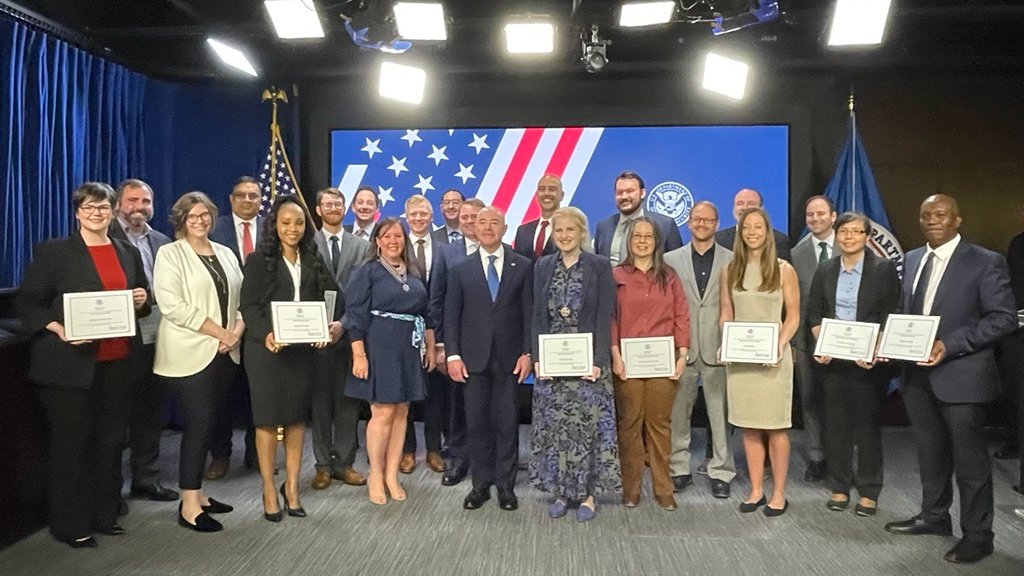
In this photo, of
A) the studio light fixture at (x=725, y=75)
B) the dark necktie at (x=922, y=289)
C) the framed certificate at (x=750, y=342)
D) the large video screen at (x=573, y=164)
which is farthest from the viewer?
the large video screen at (x=573, y=164)

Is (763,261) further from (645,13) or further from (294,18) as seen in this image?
(294,18)

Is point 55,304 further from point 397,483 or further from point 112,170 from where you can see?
point 112,170

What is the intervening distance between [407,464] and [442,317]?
3.89 feet

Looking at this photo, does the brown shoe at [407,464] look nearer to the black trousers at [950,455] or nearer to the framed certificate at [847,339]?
the framed certificate at [847,339]

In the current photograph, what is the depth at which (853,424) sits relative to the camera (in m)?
4.08

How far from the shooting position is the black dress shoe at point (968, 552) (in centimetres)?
338

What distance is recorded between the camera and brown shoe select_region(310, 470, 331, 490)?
4.46 meters

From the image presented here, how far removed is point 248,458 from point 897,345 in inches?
153

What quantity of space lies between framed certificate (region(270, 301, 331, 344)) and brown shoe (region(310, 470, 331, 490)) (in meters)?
1.17

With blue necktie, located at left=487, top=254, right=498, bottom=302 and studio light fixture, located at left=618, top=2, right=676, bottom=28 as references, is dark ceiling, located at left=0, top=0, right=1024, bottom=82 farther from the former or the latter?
blue necktie, located at left=487, top=254, right=498, bottom=302

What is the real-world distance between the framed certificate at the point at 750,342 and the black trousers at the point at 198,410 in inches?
101

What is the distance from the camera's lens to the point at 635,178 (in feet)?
15.4

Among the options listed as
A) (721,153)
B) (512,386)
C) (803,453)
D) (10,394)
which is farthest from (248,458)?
(721,153)

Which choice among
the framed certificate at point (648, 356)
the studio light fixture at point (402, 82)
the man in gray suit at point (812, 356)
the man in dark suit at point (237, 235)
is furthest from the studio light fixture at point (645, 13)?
the man in dark suit at point (237, 235)
